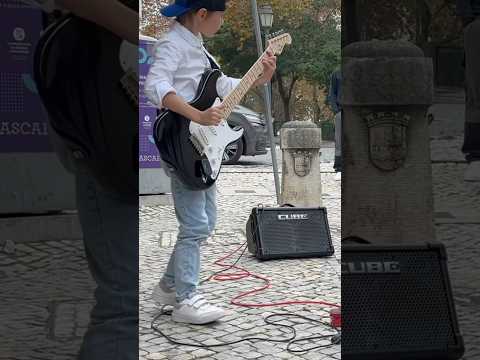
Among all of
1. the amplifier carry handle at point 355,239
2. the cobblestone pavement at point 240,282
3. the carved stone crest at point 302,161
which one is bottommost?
the cobblestone pavement at point 240,282

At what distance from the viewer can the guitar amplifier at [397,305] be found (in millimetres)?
1894

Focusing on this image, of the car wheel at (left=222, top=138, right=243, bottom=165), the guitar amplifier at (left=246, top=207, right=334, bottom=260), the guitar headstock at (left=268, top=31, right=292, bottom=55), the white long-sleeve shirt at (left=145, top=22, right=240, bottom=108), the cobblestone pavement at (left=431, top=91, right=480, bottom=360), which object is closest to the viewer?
the cobblestone pavement at (left=431, top=91, right=480, bottom=360)

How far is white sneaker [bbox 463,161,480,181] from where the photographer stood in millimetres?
1821

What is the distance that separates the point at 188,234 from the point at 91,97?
5.53 ft

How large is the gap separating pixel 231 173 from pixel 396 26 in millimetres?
3817

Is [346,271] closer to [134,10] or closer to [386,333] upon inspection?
[386,333]

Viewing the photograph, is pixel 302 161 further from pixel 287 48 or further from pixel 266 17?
pixel 266 17

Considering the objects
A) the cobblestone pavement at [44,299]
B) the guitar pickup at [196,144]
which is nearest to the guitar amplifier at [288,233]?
the guitar pickup at [196,144]

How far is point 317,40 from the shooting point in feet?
11.0

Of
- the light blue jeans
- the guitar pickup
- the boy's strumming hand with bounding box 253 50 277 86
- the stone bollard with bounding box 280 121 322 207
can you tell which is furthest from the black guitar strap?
the stone bollard with bounding box 280 121 322 207

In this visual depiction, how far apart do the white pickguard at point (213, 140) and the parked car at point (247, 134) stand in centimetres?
6

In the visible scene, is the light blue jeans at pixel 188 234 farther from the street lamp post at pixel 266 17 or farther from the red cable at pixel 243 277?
the street lamp post at pixel 266 17

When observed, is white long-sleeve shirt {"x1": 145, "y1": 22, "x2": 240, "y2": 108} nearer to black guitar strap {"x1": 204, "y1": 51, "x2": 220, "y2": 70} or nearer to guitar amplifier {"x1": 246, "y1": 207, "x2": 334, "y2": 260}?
black guitar strap {"x1": 204, "y1": 51, "x2": 220, "y2": 70}

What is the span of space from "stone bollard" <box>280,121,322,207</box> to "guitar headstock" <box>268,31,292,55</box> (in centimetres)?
117
